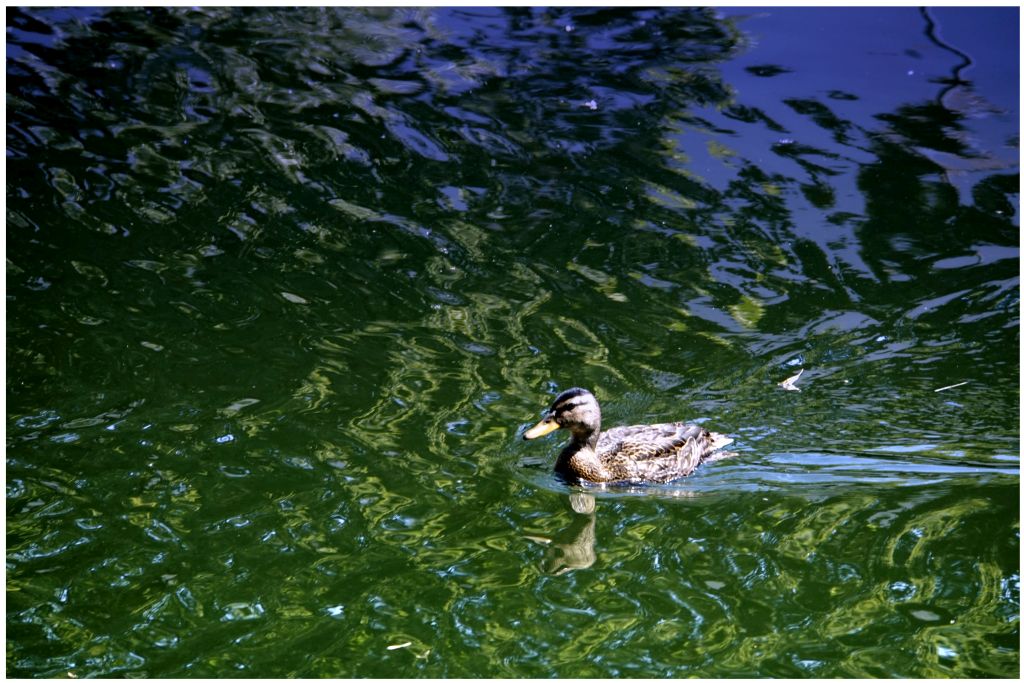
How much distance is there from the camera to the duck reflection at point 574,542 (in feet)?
19.6

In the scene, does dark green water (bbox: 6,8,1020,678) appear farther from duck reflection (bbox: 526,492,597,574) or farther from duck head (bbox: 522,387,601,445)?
duck head (bbox: 522,387,601,445)

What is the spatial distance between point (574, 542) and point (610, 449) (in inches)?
48.1

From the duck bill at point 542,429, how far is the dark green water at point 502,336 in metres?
0.27

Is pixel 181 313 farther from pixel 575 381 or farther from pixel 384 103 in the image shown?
pixel 384 103

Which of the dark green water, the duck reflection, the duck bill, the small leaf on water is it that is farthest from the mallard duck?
the small leaf on water

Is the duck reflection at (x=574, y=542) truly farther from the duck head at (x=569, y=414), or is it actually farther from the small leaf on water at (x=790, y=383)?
the small leaf on water at (x=790, y=383)

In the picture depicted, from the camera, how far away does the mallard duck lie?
717 cm

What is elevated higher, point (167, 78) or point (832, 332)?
point (167, 78)

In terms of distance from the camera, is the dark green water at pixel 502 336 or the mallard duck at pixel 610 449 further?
the mallard duck at pixel 610 449

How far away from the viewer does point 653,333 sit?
343 inches

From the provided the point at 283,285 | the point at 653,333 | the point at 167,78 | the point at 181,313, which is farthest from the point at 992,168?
the point at 167,78

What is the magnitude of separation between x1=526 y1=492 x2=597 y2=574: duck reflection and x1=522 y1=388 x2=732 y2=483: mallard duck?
40cm

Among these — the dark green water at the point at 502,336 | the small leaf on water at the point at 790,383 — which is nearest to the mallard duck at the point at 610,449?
the dark green water at the point at 502,336

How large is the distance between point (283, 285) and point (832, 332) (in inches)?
172
